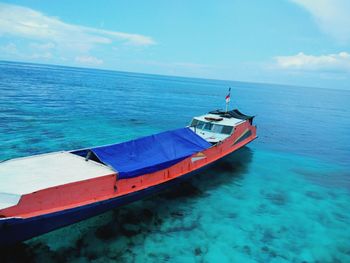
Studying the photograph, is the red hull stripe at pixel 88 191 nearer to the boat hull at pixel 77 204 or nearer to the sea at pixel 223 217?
the boat hull at pixel 77 204

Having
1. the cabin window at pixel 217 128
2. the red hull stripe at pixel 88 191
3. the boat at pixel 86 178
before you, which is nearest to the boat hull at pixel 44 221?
the boat at pixel 86 178

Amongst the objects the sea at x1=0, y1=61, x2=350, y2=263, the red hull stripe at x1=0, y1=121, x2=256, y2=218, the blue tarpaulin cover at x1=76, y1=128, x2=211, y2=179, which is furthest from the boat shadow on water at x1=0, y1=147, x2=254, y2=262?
the blue tarpaulin cover at x1=76, y1=128, x2=211, y2=179

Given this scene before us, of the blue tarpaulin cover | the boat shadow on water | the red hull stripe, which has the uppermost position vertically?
the blue tarpaulin cover

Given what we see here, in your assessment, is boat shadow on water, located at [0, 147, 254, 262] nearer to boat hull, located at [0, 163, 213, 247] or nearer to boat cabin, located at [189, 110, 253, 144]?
boat hull, located at [0, 163, 213, 247]

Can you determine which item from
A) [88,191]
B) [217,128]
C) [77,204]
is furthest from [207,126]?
[77,204]

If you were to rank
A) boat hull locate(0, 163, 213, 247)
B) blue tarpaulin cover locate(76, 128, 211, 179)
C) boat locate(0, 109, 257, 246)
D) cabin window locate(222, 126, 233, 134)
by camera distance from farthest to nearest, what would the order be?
cabin window locate(222, 126, 233, 134), blue tarpaulin cover locate(76, 128, 211, 179), boat locate(0, 109, 257, 246), boat hull locate(0, 163, 213, 247)

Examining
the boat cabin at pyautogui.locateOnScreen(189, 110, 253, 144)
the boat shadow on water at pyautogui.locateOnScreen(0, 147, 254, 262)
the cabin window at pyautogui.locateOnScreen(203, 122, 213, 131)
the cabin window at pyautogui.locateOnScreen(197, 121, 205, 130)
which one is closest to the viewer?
the boat shadow on water at pyautogui.locateOnScreen(0, 147, 254, 262)

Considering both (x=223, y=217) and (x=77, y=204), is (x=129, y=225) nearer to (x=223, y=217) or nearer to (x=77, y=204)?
(x=77, y=204)
